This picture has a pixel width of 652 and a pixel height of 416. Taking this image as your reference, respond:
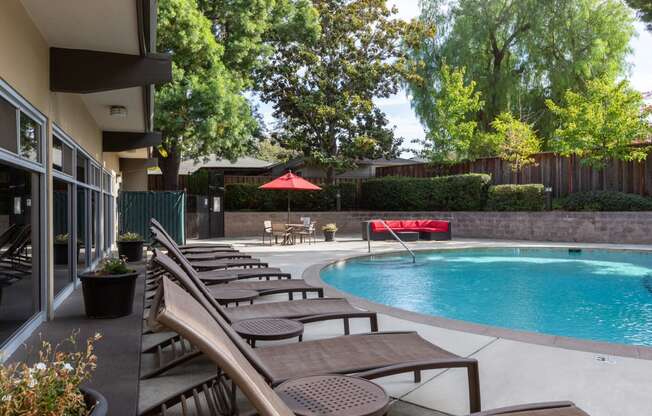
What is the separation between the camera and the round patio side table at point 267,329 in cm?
323

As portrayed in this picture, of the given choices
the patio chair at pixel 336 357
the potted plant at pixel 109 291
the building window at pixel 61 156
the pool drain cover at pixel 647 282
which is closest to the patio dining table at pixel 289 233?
the building window at pixel 61 156

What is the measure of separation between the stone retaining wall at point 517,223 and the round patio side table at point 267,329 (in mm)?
14876

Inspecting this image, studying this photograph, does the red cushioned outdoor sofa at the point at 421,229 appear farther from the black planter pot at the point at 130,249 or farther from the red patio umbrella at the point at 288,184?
the black planter pot at the point at 130,249

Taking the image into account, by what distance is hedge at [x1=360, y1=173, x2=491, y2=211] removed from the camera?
1867 cm

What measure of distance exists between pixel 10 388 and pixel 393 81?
2280 cm

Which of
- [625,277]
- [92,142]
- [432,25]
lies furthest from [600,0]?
[92,142]

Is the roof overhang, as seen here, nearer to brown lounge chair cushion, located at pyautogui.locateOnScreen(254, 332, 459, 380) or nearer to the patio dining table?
brown lounge chair cushion, located at pyautogui.locateOnScreen(254, 332, 459, 380)

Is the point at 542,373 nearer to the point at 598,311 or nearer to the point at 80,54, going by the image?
the point at 598,311

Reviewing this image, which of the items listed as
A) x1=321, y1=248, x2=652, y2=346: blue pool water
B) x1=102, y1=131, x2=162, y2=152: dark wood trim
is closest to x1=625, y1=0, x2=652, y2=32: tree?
x1=321, y1=248, x2=652, y2=346: blue pool water

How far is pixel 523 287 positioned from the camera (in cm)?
904

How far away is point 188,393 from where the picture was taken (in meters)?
2.77

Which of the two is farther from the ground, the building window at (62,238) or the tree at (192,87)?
the tree at (192,87)

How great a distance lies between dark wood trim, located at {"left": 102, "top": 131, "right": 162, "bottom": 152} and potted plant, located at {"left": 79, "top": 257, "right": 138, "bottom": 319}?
6191mm

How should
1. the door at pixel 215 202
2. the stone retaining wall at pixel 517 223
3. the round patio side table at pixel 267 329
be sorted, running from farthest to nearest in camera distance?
the door at pixel 215 202
the stone retaining wall at pixel 517 223
the round patio side table at pixel 267 329
